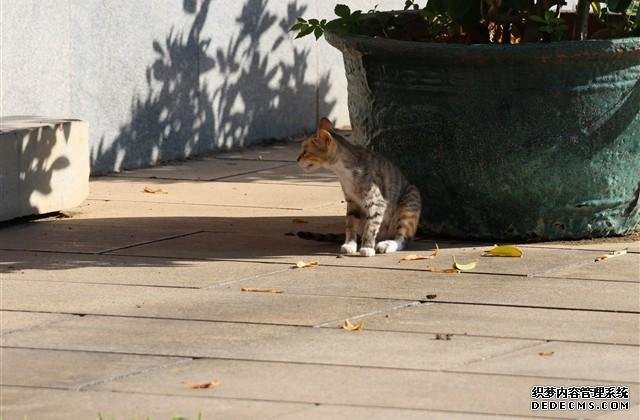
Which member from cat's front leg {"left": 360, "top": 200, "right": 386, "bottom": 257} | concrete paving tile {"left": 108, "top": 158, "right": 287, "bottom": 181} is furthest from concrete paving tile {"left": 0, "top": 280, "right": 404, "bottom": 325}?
concrete paving tile {"left": 108, "top": 158, "right": 287, "bottom": 181}

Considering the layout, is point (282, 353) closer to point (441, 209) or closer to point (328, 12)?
point (441, 209)

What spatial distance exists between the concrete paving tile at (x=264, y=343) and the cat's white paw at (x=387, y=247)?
204 centimetres

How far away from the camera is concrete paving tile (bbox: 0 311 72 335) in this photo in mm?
6617

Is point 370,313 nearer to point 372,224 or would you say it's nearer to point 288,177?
point 372,224

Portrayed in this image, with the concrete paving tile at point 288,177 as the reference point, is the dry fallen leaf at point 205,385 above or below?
above

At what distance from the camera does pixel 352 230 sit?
28.5 feet

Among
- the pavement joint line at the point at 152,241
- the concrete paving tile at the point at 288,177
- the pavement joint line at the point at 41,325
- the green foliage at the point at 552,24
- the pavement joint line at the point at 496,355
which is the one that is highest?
the green foliage at the point at 552,24

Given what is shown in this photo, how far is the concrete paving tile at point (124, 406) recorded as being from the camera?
16.9 feet

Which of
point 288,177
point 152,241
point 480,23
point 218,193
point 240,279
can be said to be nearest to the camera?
point 240,279

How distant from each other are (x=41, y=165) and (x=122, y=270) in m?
2.04

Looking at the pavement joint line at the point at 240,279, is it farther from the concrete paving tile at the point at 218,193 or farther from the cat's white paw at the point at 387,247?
the concrete paving tile at the point at 218,193

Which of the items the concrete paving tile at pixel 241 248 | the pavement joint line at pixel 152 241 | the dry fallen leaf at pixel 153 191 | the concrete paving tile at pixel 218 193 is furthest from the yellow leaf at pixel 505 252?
the dry fallen leaf at pixel 153 191

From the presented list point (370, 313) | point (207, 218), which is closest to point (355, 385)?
point (370, 313)

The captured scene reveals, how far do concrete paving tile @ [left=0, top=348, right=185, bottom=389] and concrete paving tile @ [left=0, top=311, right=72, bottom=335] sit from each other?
42 cm
